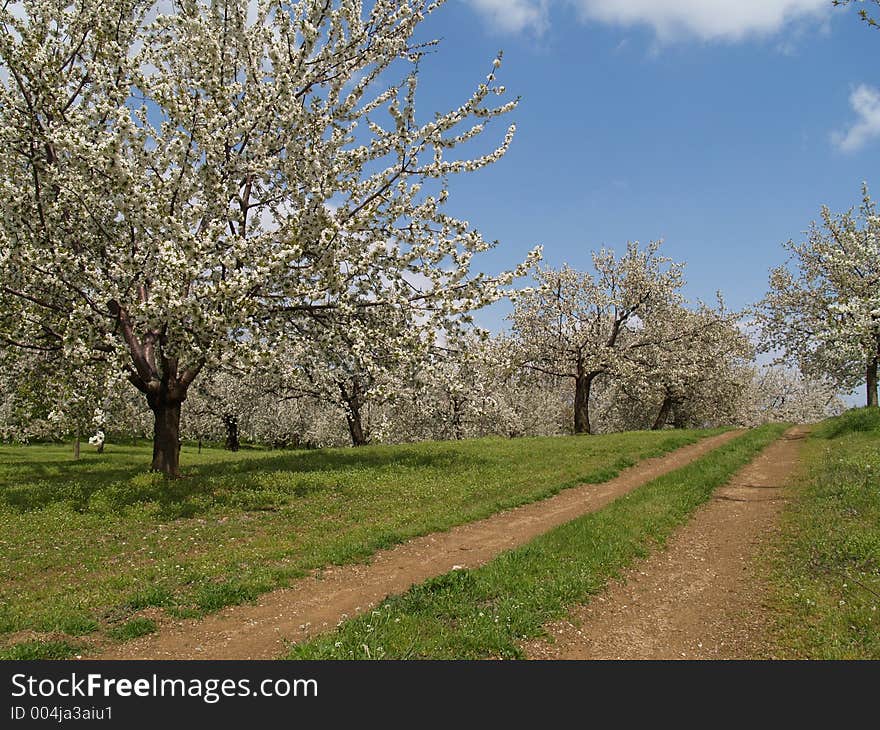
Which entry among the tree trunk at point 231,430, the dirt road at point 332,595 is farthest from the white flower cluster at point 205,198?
the tree trunk at point 231,430

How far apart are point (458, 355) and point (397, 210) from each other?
5.67m

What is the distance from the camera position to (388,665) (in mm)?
7441

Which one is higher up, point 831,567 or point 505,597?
point 831,567

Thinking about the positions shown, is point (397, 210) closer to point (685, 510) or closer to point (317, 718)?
point (685, 510)

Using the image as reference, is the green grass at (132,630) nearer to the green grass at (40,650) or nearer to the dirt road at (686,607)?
the green grass at (40,650)

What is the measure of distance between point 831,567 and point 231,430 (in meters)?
66.2

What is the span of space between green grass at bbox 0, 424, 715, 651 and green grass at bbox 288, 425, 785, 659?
328 centimetres

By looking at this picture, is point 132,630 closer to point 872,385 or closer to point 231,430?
point 872,385

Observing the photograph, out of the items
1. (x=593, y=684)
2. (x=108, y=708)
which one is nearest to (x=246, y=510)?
(x=108, y=708)

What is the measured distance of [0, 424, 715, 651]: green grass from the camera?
428 inches

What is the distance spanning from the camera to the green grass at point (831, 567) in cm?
815

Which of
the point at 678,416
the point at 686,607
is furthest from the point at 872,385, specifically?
the point at 686,607

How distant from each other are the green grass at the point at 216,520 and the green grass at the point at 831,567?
24.6ft

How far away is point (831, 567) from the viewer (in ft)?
35.0
